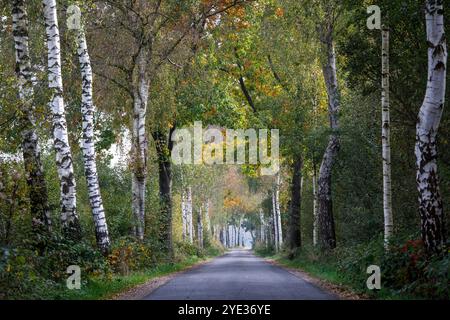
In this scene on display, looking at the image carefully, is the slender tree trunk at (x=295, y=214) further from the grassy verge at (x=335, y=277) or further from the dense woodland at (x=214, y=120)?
the grassy verge at (x=335, y=277)

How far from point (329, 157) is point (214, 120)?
7123 millimetres

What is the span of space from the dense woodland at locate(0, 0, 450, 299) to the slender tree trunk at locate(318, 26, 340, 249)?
0.06 metres

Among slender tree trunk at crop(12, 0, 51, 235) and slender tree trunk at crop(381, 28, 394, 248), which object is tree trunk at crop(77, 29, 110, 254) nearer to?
slender tree trunk at crop(12, 0, 51, 235)

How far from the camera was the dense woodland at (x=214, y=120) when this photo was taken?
1440 cm

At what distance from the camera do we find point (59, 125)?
18.0 metres

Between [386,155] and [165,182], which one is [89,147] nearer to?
[386,155]

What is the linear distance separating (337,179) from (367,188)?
3773 mm

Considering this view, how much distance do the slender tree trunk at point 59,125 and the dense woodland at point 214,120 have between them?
0.13 feet

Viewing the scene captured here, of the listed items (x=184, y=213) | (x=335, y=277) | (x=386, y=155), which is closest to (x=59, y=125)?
(x=386, y=155)

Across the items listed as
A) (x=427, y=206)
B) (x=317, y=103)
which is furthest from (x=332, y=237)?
(x=427, y=206)

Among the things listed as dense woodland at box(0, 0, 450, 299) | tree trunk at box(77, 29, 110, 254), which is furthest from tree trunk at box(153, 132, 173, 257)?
tree trunk at box(77, 29, 110, 254)

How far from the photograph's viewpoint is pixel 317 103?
32.7m

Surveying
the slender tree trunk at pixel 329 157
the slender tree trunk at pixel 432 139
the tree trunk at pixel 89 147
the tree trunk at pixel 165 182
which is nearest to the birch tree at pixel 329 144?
the slender tree trunk at pixel 329 157
